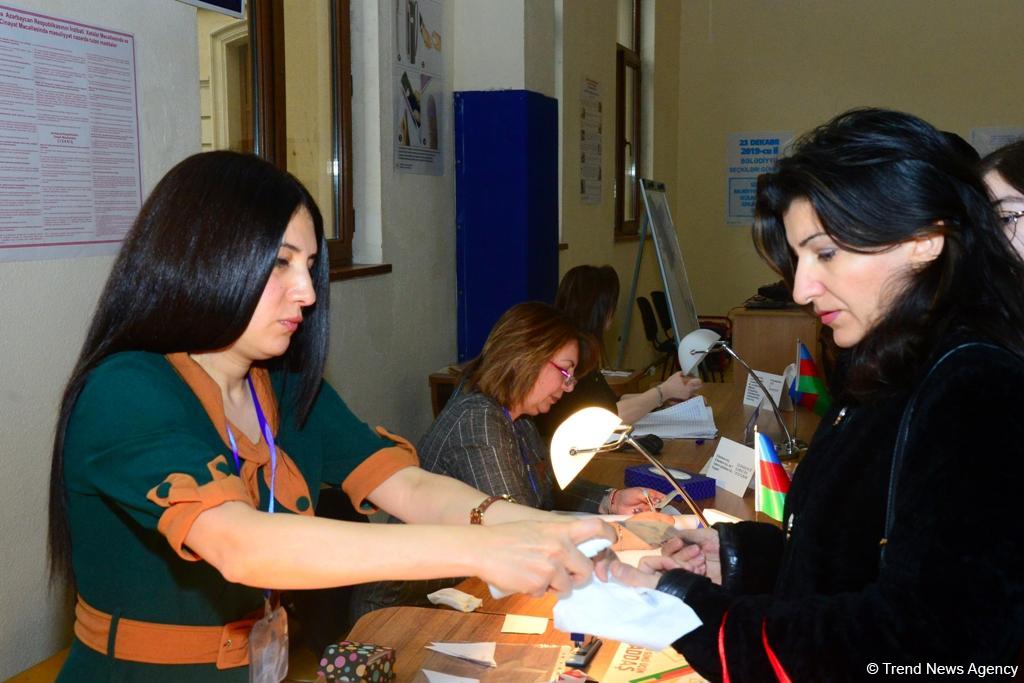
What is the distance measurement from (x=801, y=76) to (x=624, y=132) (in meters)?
1.99

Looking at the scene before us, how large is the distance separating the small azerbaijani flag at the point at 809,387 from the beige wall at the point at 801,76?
504 cm

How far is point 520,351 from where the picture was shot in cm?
299

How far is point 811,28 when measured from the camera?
8945 millimetres

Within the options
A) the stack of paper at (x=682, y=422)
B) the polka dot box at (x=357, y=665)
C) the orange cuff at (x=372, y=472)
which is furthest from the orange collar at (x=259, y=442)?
the stack of paper at (x=682, y=422)

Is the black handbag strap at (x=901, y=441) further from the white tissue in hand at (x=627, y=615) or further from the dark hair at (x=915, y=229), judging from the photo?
the white tissue in hand at (x=627, y=615)

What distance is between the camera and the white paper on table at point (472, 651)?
1.80 meters

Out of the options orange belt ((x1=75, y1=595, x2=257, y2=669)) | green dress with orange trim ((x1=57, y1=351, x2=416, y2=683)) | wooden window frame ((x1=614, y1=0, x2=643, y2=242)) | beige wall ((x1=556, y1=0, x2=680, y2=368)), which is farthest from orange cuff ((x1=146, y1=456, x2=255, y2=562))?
wooden window frame ((x1=614, y1=0, x2=643, y2=242))

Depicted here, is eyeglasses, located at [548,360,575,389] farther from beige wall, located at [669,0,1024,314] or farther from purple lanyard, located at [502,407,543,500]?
beige wall, located at [669,0,1024,314]

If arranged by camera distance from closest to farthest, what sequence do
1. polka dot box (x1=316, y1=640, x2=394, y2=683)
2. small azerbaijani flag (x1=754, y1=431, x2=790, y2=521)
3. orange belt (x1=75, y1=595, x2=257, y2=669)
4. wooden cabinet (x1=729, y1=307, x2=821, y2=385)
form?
orange belt (x1=75, y1=595, x2=257, y2=669) → polka dot box (x1=316, y1=640, x2=394, y2=683) → small azerbaijani flag (x1=754, y1=431, x2=790, y2=521) → wooden cabinet (x1=729, y1=307, x2=821, y2=385)

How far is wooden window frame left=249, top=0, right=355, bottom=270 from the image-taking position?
3635mm

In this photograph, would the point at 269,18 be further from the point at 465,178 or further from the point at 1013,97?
the point at 1013,97

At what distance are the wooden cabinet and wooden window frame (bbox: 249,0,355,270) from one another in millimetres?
2496

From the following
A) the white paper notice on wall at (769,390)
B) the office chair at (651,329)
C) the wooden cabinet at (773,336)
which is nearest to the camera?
the white paper notice on wall at (769,390)

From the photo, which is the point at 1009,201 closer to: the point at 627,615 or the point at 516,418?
the point at 627,615
